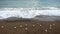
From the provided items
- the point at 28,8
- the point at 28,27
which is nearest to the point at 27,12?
the point at 28,8

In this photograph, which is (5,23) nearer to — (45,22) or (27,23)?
(27,23)

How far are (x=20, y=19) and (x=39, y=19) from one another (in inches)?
6.4

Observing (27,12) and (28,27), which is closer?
(28,27)

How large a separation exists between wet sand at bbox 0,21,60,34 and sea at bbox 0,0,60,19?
3.6 inches

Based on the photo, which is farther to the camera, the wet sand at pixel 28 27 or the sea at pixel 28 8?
the sea at pixel 28 8

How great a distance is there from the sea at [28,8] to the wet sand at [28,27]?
0.09 meters

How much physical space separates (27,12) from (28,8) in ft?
0.21

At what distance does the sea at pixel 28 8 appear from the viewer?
1035mm

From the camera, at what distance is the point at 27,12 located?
1.07 m

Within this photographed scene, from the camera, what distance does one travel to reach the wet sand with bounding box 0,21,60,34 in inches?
36.5

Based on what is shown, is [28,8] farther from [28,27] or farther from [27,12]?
[28,27]

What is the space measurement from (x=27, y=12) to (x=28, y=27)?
0.62 ft

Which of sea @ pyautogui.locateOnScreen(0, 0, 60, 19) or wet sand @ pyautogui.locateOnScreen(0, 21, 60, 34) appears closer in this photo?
wet sand @ pyautogui.locateOnScreen(0, 21, 60, 34)

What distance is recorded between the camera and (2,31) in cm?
93
